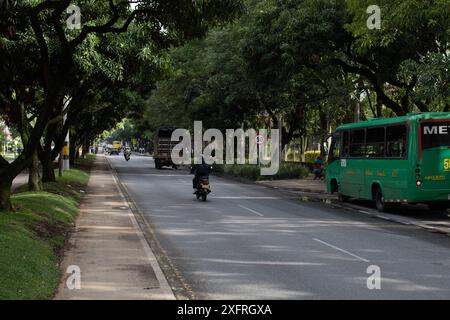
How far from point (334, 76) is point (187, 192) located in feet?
29.3

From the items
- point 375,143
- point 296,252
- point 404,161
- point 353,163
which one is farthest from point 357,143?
point 296,252

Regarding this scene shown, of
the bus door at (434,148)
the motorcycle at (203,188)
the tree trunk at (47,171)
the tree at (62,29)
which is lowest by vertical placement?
the motorcycle at (203,188)

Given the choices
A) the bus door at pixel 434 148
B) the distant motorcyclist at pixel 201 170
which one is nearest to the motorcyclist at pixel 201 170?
the distant motorcyclist at pixel 201 170

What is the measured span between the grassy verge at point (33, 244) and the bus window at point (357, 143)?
10.0 metres

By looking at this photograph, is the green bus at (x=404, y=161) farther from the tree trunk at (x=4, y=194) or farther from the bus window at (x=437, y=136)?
the tree trunk at (x=4, y=194)

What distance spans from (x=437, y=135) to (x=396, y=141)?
1312 millimetres

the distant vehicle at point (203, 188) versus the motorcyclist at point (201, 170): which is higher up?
the motorcyclist at point (201, 170)

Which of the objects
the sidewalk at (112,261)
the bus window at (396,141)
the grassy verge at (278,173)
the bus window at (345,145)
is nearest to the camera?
the sidewalk at (112,261)

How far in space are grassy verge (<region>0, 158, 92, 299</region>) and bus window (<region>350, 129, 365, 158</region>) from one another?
32.8 ft

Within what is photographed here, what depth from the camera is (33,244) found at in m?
10.5

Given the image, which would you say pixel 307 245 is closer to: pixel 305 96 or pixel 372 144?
pixel 372 144

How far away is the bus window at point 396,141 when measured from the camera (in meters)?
18.0

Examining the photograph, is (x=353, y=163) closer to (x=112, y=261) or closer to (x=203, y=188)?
(x=203, y=188)
